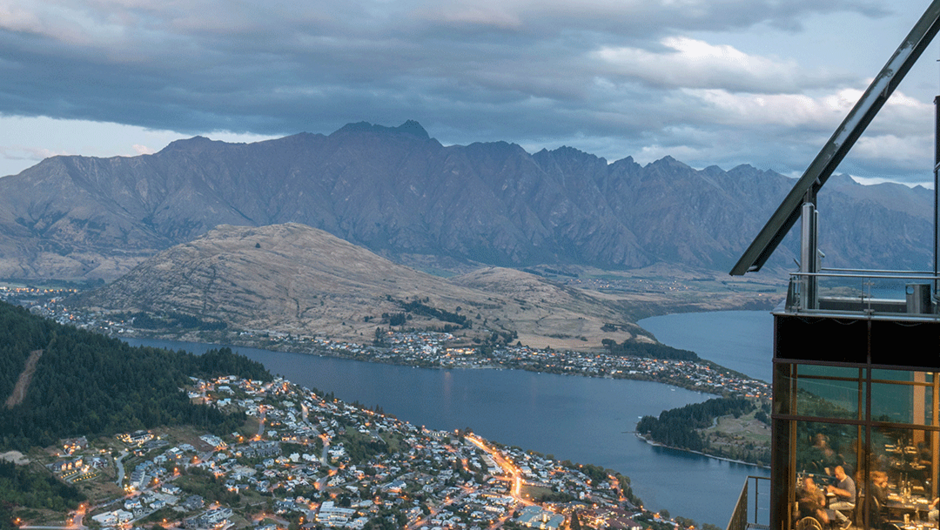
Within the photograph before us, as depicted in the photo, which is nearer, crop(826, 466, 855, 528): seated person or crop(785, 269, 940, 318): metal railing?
crop(826, 466, 855, 528): seated person

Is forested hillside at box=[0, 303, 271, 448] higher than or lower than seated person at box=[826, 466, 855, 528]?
lower

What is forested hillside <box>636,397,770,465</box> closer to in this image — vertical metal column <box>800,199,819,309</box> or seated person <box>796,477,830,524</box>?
vertical metal column <box>800,199,819,309</box>

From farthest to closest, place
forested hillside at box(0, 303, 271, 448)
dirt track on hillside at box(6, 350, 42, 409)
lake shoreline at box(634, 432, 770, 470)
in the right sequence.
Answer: lake shoreline at box(634, 432, 770, 470), dirt track on hillside at box(6, 350, 42, 409), forested hillside at box(0, 303, 271, 448)

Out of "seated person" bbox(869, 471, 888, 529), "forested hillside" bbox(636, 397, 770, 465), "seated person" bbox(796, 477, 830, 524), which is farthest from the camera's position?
"forested hillside" bbox(636, 397, 770, 465)

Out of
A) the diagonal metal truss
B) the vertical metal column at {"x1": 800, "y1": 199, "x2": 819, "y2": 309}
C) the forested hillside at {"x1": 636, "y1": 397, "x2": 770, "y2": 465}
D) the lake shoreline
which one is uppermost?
the diagonal metal truss

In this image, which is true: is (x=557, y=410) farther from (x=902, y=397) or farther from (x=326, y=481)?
(x=902, y=397)

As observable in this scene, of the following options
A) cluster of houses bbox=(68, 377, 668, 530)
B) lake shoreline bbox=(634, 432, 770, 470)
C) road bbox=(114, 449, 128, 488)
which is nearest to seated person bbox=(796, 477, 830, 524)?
cluster of houses bbox=(68, 377, 668, 530)

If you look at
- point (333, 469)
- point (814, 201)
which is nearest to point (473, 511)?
point (333, 469)

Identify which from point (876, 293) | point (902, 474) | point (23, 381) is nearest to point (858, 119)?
point (876, 293)
